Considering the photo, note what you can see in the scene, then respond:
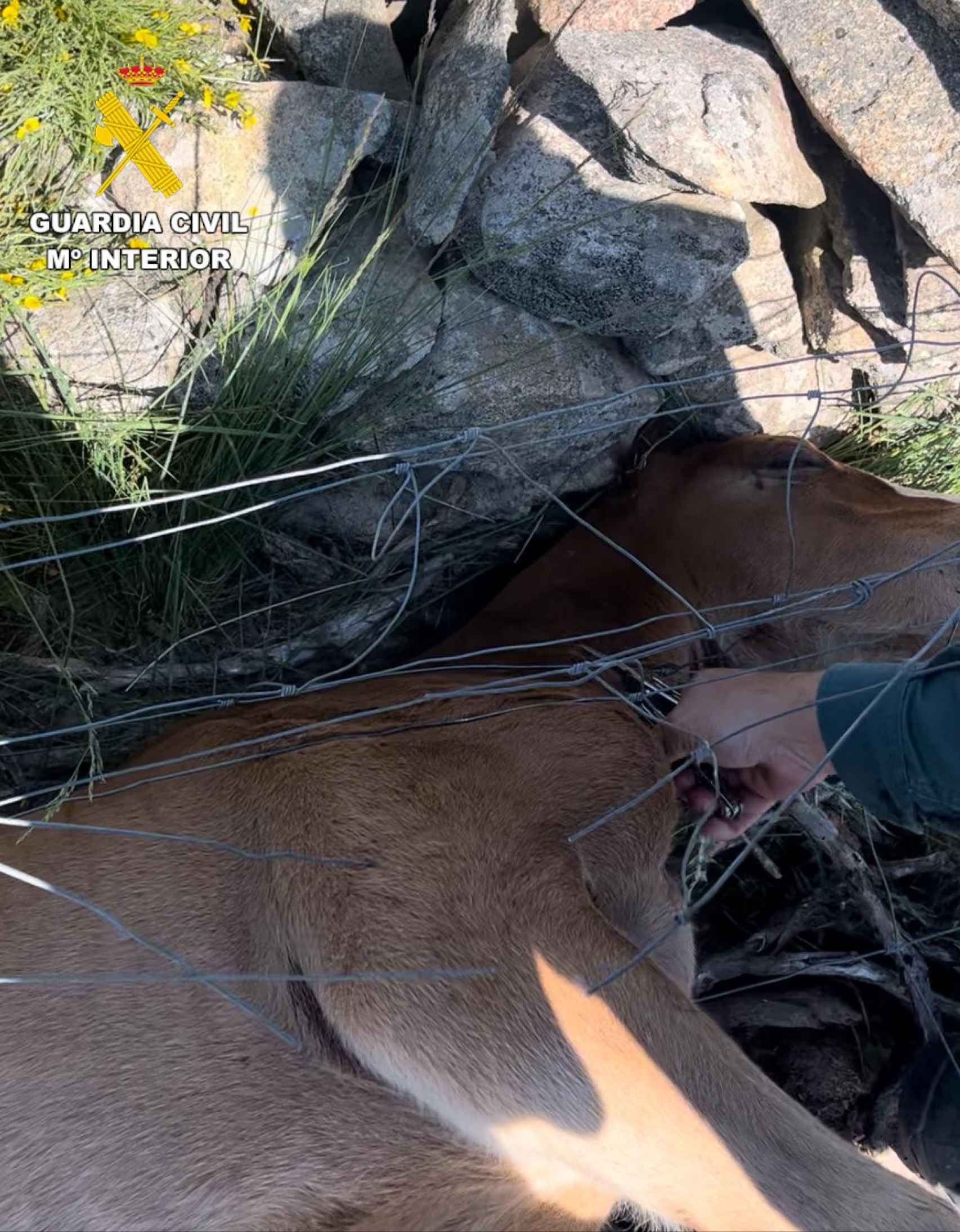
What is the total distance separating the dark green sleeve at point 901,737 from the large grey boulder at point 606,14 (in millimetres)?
1510

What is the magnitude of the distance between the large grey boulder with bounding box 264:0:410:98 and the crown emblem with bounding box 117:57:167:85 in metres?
0.32

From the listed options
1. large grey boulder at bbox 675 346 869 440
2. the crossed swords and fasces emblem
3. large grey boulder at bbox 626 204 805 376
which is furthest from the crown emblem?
large grey boulder at bbox 675 346 869 440

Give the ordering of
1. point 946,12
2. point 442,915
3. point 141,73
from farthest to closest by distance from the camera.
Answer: point 141,73 → point 946,12 → point 442,915

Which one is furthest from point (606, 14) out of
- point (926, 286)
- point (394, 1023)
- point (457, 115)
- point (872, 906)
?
point (872, 906)

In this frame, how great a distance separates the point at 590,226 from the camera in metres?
2.04

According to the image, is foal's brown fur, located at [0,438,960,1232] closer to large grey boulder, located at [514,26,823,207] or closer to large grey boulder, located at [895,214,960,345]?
large grey boulder, located at [514,26,823,207]

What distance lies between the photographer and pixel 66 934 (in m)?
1.76

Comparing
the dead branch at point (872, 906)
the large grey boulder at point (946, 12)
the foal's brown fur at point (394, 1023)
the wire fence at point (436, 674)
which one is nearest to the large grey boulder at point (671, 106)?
the large grey boulder at point (946, 12)

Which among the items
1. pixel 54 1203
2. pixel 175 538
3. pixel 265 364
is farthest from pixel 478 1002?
pixel 265 364

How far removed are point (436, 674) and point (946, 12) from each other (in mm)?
1699

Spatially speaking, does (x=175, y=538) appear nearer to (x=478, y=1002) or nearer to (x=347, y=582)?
(x=347, y=582)

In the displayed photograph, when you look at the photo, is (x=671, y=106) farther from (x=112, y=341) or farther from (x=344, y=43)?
(x=112, y=341)

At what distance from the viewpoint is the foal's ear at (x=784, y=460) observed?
7.79 feet

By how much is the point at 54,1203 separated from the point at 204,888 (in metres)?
0.55
